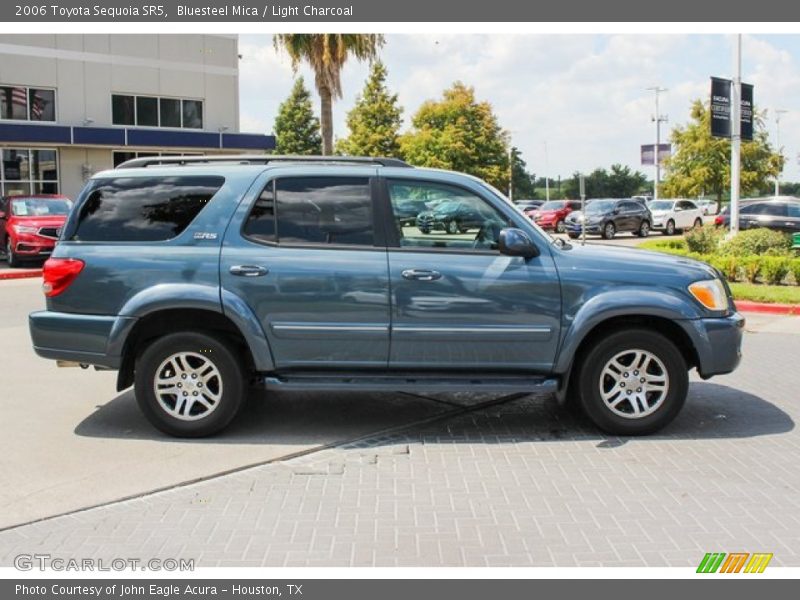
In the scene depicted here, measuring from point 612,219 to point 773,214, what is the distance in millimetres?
8358

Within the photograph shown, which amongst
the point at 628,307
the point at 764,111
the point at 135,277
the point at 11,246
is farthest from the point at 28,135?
the point at 764,111

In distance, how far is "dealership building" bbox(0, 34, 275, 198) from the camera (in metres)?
28.6

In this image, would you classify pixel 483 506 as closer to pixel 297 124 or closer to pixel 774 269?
pixel 774 269

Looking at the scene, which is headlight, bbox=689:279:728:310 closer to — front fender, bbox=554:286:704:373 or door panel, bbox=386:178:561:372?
front fender, bbox=554:286:704:373

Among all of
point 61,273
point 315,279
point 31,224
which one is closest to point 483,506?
point 315,279

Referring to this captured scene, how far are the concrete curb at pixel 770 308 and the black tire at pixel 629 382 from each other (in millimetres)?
8079

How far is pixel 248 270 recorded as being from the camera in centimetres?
593

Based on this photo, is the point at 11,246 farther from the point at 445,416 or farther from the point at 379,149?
the point at 379,149

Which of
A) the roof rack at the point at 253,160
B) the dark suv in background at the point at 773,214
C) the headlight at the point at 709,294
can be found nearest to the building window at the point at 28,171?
the dark suv in background at the point at 773,214

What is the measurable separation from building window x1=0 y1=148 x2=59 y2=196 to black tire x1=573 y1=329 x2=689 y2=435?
88.2 ft

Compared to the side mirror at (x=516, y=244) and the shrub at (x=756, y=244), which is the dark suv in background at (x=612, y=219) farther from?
the side mirror at (x=516, y=244)

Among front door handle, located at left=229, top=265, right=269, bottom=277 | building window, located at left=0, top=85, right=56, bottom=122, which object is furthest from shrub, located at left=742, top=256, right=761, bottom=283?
building window, located at left=0, top=85, right=56, bottom=122

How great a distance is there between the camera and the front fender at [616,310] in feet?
19.4
